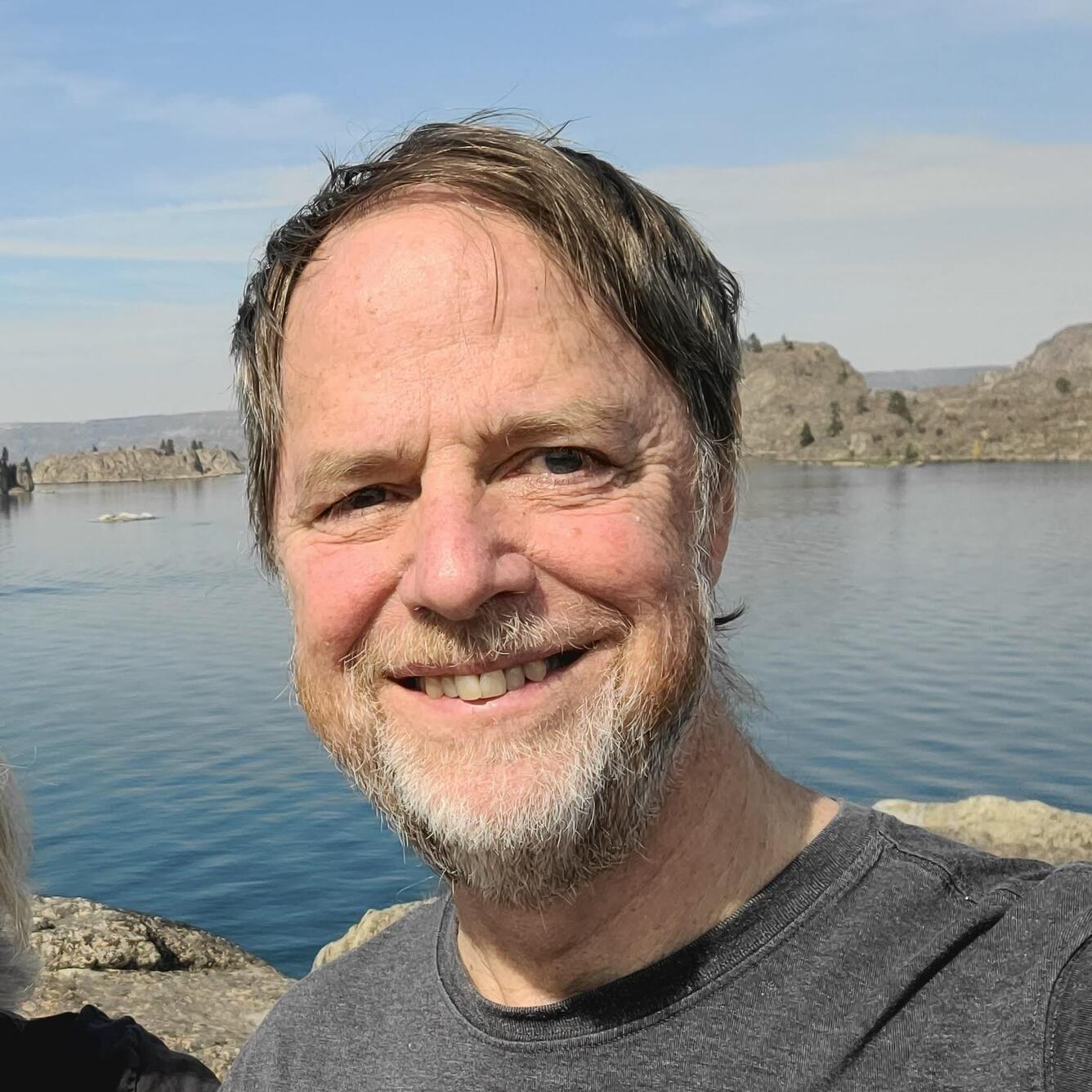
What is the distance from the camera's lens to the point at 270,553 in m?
2.62

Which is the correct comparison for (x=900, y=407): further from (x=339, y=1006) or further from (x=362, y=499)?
(x=362, y=499)

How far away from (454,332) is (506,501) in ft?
0.86

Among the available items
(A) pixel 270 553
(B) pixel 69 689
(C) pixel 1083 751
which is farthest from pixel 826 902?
(B) pixel 69 689

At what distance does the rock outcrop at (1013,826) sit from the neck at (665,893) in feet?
30.2

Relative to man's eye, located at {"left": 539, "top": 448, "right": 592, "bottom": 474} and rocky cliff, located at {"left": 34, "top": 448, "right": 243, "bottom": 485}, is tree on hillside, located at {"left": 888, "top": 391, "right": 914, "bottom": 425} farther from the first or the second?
man's eye, located at {"left": 539, "top": 448, "right": 592, "bottom": 474}

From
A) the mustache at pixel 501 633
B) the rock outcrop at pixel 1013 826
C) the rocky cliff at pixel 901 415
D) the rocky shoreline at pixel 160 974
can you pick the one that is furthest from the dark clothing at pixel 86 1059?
the rocky cliff at pixel 901 415

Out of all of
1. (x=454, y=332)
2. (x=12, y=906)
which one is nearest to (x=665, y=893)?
(x=454, y=332)

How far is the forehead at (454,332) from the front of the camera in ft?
6.79

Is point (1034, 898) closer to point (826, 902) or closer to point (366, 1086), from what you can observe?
point (826, 902)

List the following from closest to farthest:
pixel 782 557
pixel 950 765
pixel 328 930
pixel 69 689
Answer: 1. pixel 328 930
2. pixel 950 765
3. pixel 69 689
4. pixel 782 557

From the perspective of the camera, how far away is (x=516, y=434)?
2061 millimetres

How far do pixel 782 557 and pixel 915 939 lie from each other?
6596 centimetres

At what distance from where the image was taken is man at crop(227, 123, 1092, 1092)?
2.00 metres

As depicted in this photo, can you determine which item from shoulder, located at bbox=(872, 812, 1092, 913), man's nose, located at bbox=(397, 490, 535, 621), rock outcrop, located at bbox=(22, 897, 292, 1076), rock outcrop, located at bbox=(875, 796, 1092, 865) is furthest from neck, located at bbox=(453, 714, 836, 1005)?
rock outcrop, located at bbox=(875, 796, 1092, 865)
